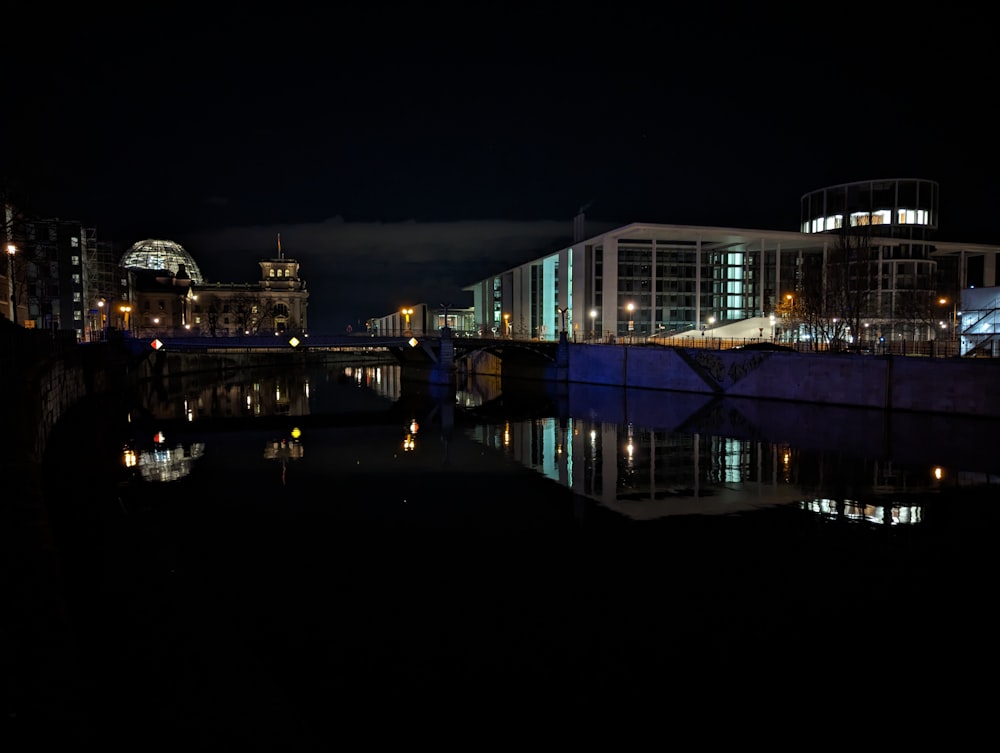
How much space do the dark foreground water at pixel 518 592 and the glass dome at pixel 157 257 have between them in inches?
6251

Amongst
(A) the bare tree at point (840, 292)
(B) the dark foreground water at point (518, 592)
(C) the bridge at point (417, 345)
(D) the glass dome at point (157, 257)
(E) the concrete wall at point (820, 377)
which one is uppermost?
(D) the glass dome at point (157, 257)

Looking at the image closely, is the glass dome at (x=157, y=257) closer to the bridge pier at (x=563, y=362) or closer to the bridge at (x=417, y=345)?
the bridge at (x=417, y=345)

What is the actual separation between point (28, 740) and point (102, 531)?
44.2 ft

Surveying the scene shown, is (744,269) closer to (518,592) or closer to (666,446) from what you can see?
(666,446)

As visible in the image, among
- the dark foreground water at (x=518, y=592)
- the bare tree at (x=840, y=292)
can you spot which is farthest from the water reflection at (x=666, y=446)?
the bare tree at (x=840, y=292)

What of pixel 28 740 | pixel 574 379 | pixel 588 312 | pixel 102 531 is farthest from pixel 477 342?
pixel 28 740

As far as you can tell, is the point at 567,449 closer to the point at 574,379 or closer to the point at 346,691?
Answer: the point at 346,691

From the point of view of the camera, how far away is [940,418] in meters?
37.7

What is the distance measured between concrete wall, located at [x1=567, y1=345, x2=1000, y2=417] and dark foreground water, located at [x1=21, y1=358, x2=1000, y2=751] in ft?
32.5

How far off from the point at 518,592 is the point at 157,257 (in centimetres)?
18142

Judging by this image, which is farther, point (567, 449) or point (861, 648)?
point (567, 449)

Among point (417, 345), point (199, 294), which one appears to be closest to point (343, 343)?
point (417, 345)

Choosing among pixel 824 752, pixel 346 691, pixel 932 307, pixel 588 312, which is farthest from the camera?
pixel 588 312

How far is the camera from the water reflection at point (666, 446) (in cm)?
2112
